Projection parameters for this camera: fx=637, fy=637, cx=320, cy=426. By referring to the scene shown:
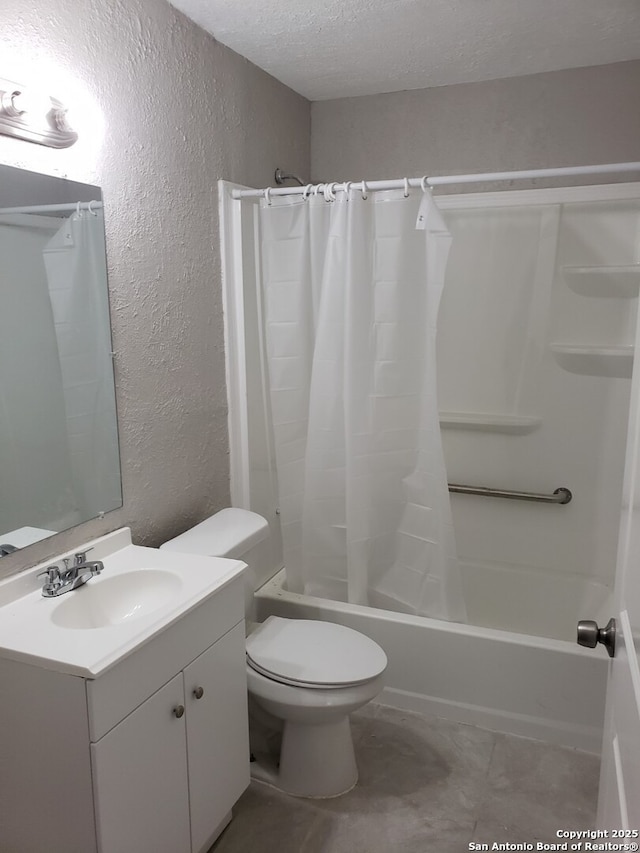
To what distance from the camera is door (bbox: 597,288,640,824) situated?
32.5 inches

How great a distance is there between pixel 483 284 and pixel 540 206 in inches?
15.4

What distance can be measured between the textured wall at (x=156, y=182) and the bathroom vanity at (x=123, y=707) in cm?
21

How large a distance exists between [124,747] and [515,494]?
6.66 feet

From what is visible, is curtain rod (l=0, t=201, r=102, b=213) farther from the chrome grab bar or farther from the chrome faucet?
the chrome grab bar

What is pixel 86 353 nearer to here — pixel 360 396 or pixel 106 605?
pixel 106 605

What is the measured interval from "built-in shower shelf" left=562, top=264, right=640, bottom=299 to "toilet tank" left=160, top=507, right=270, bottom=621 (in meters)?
1.66

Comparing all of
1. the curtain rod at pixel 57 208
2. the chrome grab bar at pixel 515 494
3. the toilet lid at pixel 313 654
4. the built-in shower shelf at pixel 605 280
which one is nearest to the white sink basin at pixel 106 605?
the toilet lid at pixel 313 654

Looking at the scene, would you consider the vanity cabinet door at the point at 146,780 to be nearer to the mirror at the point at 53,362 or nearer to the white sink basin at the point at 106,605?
the white sink basin at the point at 106,605

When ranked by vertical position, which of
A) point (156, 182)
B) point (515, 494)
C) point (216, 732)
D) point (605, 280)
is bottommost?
point (216, 732)

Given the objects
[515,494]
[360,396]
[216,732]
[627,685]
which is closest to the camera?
[627,685]

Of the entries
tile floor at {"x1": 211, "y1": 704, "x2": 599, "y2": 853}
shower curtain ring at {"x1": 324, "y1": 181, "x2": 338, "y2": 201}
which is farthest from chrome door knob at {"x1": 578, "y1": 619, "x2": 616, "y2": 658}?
shower curtain ring at {"x1": 324, "y1": 181, "x2": 338, "y2": 201}

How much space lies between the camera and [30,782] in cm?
141

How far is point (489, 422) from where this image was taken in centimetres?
290

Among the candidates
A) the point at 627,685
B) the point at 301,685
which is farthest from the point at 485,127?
the point at 627,685
